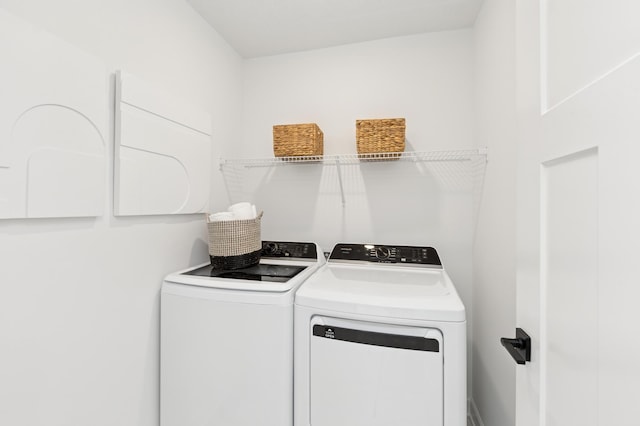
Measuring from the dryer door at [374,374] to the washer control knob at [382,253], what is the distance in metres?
0.74

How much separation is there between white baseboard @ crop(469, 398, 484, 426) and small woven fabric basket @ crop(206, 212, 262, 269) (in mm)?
1746

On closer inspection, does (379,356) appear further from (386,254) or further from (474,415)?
(474,415)

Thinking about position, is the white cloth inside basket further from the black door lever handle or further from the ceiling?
the black door lever handle

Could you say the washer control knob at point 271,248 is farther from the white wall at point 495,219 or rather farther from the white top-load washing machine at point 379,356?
the white wall at point 495,219

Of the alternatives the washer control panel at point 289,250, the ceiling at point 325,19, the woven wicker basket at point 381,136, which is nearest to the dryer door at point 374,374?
the washer control panel at point 289,250

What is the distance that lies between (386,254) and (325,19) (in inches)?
63.1

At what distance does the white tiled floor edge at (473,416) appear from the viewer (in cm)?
183

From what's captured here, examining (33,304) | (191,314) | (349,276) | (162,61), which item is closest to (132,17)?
(162,61)

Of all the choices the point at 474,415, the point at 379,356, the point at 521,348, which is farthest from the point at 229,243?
the point at 474,415

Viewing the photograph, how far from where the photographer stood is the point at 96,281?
3.93 feet

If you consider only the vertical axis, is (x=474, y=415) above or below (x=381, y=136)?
below

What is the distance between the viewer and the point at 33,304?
99 cm

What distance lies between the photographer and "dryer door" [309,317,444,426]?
1164 millimetres

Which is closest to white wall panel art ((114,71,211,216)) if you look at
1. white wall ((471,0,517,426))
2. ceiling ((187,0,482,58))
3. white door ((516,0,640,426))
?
ceiling ((187,0,482,58))
